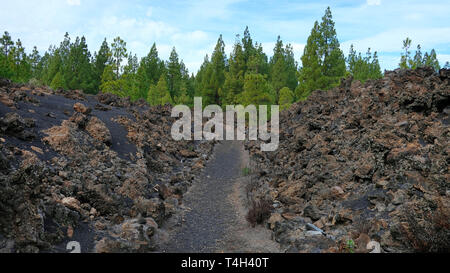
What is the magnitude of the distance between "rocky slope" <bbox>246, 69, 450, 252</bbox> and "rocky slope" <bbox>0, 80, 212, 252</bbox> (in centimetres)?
415

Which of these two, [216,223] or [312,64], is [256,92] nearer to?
[312,64]

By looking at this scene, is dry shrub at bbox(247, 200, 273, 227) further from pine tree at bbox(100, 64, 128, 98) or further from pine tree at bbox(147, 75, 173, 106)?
pine tree at bbox(147, 75, 173, 106)

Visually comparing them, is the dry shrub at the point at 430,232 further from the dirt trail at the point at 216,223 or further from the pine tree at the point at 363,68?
the pine tree at the point at 363,68

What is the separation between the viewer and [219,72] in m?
48.8

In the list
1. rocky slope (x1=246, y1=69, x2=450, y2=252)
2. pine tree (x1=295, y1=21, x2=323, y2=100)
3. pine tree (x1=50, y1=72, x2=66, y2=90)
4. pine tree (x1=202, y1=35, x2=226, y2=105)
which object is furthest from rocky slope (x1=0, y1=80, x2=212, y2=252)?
pine tree (x1=202, y1=35, x2=226, y2=105)

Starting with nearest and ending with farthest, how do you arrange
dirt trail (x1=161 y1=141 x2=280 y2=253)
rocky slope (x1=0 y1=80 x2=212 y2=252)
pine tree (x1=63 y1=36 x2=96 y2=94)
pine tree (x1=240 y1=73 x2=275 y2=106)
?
rocky slope (x1=0 y1=80 x2=212 y2=252) < dirt trail (x1=161 y1=141 x2=280 y2=253) < pine tree (x1=240 y1=73 x2=275 y2=106) < pine tree (x1=63 y1=36 x2=96 y2=94)

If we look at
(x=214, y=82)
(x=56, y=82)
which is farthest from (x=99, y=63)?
(x=214, y=82)

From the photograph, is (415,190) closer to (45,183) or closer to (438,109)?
(438,109)

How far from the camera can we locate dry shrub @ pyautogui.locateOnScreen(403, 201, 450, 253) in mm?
5664

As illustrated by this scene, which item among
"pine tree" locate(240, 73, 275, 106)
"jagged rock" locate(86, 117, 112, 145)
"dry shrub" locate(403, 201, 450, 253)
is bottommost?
"dry shrub" locate(403, 201, 450, 253)

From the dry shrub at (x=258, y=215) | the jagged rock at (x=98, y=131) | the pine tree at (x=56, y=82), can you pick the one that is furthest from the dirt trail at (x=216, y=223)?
the pine tree at (x=56, y=82)

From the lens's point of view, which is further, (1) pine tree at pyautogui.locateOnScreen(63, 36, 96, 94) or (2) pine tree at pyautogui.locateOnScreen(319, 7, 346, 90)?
(1) pine tree at pyautogui.locateOnScreen(63, 36, 96, 94)
